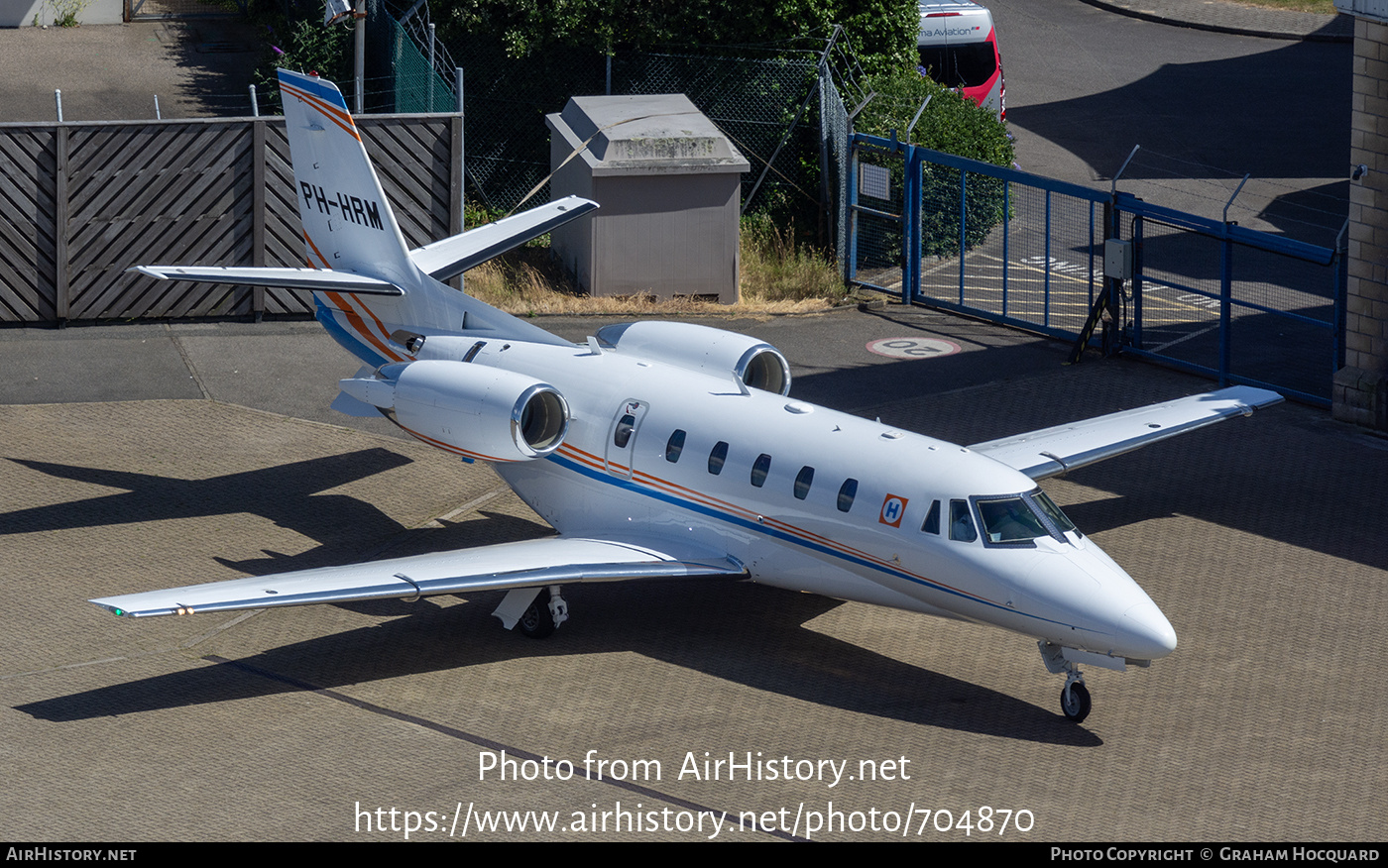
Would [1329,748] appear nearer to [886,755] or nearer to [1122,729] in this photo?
[1122,729]

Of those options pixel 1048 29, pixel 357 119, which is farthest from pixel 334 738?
pixel 1048 29

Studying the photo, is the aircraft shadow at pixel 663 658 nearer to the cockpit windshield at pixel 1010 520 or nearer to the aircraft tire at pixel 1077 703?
the aircraft tire at pixel 1077 703

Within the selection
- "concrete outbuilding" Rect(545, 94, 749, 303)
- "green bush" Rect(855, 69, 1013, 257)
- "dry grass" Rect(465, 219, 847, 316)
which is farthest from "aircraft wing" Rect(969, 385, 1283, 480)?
"concrete outbuilding" Rect(545, 94, 749, 303)

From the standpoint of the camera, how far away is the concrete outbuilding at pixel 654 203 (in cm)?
2745

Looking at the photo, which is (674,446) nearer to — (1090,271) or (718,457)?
(718,457)

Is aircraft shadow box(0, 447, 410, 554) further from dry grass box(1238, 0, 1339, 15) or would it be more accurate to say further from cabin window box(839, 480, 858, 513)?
dry grass box(1238, 0, 1339, 15)

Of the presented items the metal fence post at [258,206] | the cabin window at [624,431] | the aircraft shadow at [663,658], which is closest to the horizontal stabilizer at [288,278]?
the cabin window at [624,431]

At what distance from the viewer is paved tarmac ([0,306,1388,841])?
12773mm

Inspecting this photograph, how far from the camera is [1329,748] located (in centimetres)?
1373

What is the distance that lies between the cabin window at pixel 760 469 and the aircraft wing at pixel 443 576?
93cm

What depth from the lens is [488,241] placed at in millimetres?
20422

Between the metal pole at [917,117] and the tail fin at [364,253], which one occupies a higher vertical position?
the metal pole at [917,117]

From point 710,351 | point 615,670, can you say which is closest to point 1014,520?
point 615,670

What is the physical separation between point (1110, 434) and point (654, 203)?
11742mm
